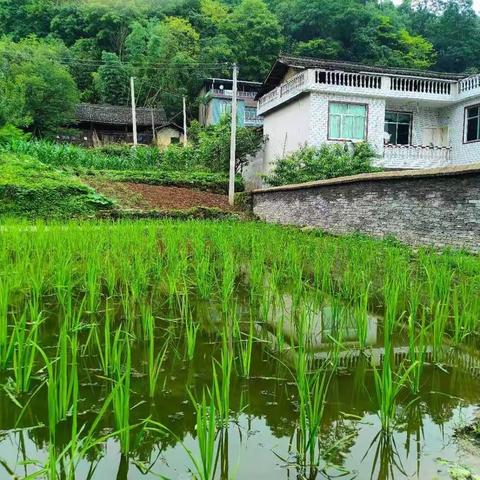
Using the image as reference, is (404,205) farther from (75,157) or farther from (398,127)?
(75,157)

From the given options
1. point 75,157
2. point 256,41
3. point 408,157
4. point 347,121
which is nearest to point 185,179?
point 75,157

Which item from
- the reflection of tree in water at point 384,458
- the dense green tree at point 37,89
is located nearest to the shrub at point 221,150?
the dense green tree at point 37,89

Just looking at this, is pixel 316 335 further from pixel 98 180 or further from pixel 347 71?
pixel 347 71

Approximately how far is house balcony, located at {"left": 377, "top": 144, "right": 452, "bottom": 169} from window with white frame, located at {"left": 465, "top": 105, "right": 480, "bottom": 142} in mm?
1240

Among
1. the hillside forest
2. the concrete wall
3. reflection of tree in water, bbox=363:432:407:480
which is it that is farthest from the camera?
the hillside forest

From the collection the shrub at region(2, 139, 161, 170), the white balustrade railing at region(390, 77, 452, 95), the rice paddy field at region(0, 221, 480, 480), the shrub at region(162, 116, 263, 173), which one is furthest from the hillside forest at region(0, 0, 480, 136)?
the rice paddy field at region(0, 221, 480, 480)

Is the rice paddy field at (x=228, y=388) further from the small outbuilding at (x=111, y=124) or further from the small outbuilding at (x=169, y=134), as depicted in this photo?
the small outbuilding at (x=111, y=124)

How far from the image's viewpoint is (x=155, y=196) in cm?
1628

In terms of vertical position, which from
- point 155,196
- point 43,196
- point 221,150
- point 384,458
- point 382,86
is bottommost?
point 384,458

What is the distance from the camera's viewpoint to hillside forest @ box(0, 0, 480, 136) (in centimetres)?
3638

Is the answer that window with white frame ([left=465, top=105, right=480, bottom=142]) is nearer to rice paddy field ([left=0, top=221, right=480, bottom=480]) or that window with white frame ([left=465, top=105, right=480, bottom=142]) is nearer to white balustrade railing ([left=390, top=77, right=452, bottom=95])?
white balustrade railing ([left=390, top=77, right=452, bottom=95])

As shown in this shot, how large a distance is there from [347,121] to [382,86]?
184cm

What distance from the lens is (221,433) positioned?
1666mm

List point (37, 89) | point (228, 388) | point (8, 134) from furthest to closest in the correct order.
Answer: point (37, 89) < point (8, 134) < point (228, 388)
